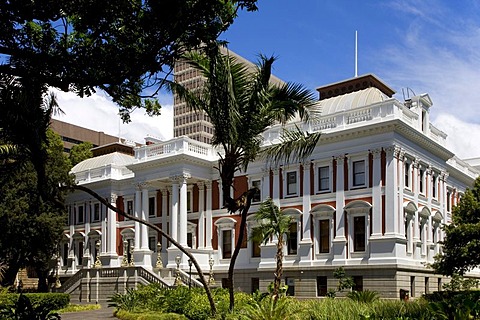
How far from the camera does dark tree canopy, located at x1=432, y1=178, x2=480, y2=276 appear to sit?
3275 centimetres

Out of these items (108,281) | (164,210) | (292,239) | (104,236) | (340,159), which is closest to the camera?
(340,159)

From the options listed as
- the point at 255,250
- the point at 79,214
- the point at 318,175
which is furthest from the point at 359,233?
the point at 79,214

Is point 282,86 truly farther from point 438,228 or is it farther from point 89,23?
point 438,228

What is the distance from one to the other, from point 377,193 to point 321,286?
6.53 metres

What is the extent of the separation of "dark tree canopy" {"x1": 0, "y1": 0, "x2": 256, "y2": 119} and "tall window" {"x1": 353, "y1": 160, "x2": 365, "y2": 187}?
77.9ft

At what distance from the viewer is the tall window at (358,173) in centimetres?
3625

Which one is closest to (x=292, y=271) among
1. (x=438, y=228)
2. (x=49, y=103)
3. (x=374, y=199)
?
(x=374, y=199)

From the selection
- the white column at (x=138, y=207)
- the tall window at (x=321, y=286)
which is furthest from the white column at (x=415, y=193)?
the white column at (x=138, y=207)

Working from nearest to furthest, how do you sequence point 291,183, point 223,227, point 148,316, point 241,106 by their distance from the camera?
point 241,106 → point 148,316 → point 291,183 → point 223,227

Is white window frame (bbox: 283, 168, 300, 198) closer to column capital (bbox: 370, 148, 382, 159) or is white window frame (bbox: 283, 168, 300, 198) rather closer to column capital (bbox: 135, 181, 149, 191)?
column capital (bbox: 370, 148, 382, 159)

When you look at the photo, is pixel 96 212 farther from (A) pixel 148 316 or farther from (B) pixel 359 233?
(A) pixel 148 316

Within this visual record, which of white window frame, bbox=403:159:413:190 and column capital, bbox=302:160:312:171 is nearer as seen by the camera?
white window frame, bbox=403:159:413:190

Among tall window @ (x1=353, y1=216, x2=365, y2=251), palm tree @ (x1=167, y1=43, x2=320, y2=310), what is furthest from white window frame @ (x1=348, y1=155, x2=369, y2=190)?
palm tree @ (x1=167, y1=43, x2=320, y2=310)

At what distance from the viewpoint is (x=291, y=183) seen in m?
39.7
